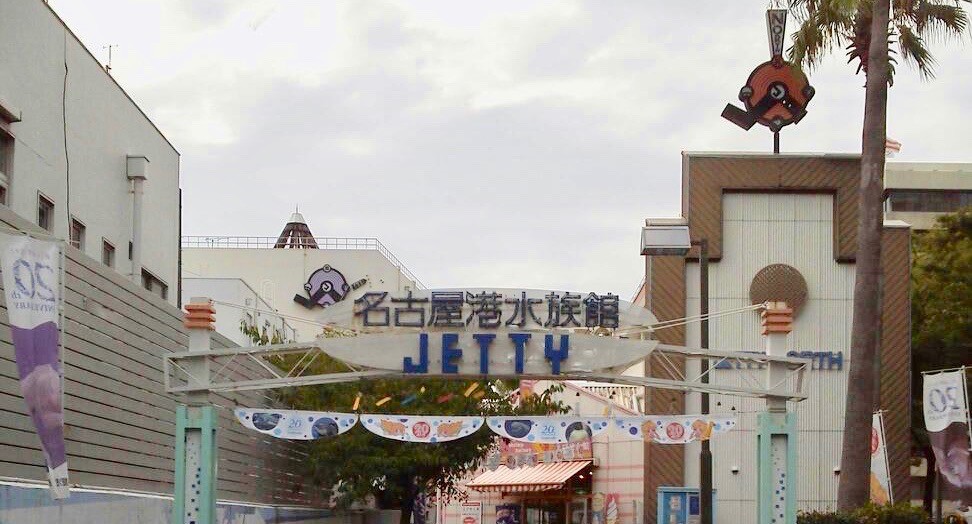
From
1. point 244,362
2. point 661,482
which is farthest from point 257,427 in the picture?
point 661,482

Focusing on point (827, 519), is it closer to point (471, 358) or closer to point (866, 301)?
point (866, 301)

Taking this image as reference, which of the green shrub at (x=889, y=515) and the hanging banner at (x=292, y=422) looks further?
the green shrub at (x=889, y=515)

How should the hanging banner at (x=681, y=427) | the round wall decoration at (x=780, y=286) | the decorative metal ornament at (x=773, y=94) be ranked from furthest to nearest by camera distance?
the decorative metal ornament at (x=773, y=94) → the round wall decoration at (x=780, y=286) → the hanging banner at (x=681, y=427)

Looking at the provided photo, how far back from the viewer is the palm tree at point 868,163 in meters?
29.1

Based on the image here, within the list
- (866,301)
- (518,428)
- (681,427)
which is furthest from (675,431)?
(866,301)

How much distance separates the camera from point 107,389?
22.3m

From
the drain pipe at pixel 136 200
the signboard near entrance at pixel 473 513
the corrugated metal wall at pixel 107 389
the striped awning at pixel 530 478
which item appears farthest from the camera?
the signboard near entrance at pixel 473 513

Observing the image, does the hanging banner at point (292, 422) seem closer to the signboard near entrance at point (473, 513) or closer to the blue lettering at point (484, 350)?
the blue lettering at point (484, 350)

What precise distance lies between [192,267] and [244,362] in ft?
127

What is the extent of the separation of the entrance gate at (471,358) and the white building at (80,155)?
464cm

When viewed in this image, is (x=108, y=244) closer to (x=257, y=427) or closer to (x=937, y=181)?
(x=257, y=427)

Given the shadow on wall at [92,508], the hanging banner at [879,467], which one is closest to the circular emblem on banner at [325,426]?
the shadow on wall at [92,508]

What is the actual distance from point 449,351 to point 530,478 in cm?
3529

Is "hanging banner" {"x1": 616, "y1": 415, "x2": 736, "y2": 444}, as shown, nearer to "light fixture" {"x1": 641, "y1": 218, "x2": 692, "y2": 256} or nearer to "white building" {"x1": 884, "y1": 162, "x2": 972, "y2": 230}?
"light fixture" {"x1": 641, "y1": 218, "x2": 692, "y2": 256}
